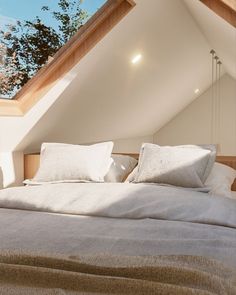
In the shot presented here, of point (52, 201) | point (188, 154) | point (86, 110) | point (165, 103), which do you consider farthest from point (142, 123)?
point (52, 201)

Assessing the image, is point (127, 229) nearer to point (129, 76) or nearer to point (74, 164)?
point (74, 164)

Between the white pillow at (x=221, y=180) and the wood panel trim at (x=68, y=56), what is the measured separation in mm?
1268

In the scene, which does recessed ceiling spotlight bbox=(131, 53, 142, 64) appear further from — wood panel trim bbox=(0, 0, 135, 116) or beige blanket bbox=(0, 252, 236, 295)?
beige blanket bbox=(0, 252, 236, 295)

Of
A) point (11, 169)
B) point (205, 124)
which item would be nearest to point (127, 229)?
point (11, 169)

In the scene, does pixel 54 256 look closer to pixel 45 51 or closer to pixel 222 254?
pixel 222 254

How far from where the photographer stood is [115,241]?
1.51 m

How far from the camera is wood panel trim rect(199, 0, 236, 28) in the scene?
2113 mm

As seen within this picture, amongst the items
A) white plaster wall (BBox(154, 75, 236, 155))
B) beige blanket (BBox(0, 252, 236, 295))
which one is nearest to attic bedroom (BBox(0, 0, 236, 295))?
beige blanket (BBox(0, 252, 236, 295))

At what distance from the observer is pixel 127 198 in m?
2.04

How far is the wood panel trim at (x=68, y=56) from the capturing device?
8.52 ft

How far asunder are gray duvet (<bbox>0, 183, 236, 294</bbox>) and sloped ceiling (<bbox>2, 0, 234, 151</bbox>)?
1.06 meters

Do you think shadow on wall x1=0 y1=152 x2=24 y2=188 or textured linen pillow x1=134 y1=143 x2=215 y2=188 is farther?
shadow on wall x1=0 y1=152 x2=24 y2=188

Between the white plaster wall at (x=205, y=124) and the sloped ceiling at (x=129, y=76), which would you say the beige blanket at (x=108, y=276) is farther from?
the white plaster wall at (x=205, y=124)

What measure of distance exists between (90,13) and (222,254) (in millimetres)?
1884
